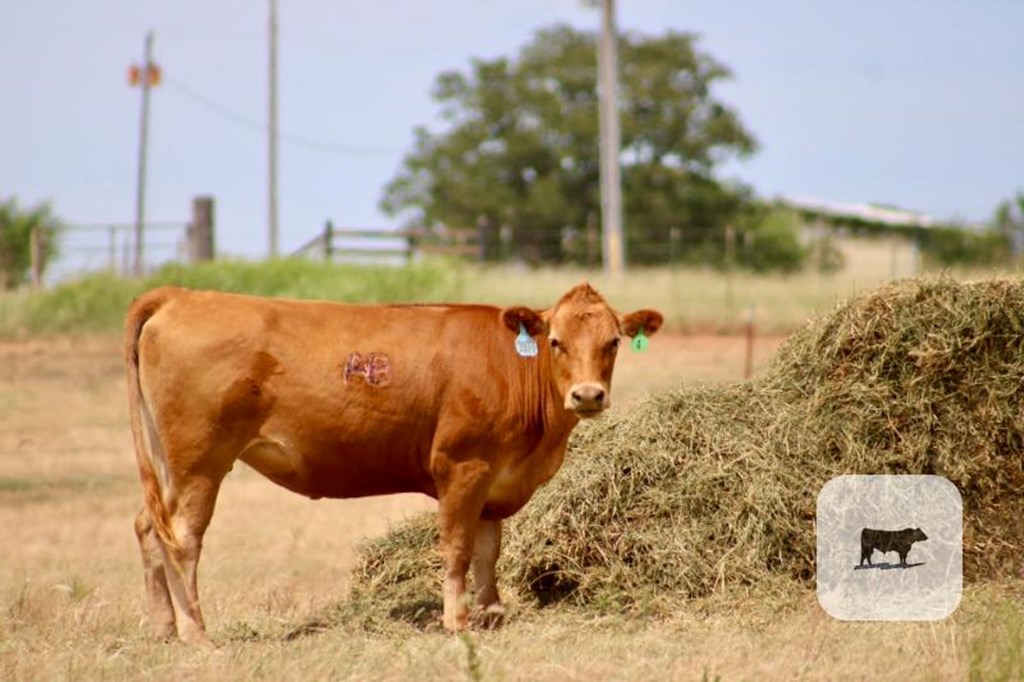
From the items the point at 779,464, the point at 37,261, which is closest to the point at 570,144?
the point at 37,261

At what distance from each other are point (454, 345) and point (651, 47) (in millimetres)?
46878

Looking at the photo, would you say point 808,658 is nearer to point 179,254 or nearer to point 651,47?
point 179,254

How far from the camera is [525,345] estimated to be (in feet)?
29.0

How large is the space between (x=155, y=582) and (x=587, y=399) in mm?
2535

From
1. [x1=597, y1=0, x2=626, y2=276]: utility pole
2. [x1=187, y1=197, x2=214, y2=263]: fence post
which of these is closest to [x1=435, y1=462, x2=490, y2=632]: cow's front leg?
[x1=187, y1=197, x2=214, y2=263]: fence post

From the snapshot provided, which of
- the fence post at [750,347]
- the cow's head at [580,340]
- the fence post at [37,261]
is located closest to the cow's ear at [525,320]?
the cow's head at [580,340]

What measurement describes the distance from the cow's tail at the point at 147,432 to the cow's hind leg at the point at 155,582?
0.09 meters

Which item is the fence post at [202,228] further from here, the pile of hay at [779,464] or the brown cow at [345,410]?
the brown cow at [345,410]

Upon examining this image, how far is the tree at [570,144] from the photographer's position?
51062mm

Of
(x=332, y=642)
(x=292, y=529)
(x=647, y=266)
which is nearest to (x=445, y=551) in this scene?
(x=332, y=642)

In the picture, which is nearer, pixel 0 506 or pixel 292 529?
pixel 292 529

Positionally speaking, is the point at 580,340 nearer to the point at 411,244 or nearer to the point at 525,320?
the point at 525,320

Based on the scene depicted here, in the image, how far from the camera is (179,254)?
113ft

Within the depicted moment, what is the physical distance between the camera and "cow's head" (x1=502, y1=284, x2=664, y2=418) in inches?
328
